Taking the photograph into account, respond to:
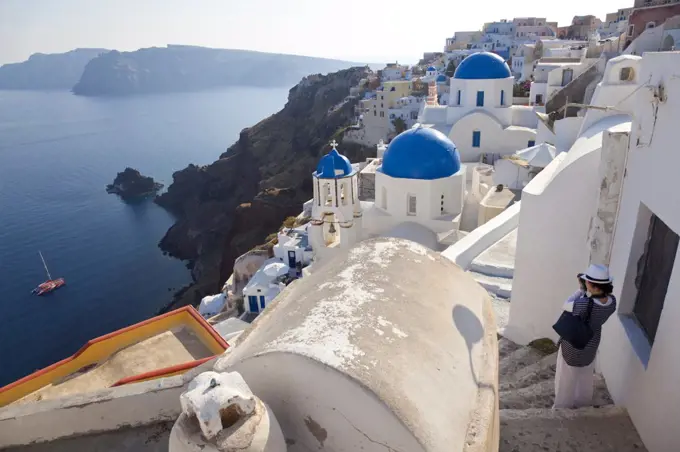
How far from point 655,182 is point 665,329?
3.11 feet

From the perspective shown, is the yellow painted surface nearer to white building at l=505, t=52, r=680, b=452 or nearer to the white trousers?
the white trousers

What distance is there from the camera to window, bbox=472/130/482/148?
67.2ft

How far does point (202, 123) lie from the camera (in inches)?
4845

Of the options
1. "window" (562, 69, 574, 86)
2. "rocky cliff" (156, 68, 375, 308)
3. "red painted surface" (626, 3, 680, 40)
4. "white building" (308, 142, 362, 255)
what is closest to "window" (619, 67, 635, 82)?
"white building" (308, 142, 362, 255)

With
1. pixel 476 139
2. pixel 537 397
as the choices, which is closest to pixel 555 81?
pixel 476 139

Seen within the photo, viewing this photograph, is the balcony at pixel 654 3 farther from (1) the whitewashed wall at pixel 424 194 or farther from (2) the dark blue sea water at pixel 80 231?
(2) the dark blue sea water at pixel 80 231

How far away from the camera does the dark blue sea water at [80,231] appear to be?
31.1m

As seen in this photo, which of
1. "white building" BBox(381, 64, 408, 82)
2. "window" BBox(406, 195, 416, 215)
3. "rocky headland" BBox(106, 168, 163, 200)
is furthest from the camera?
"rocky headland" BBox(106, 168, 163, 200)

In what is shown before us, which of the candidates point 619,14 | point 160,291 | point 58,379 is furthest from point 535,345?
point 619,14

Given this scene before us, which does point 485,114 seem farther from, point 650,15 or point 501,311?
point 501,311

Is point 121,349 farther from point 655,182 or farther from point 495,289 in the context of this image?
point 655,182

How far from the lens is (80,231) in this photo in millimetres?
48062

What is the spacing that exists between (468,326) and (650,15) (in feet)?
98.8

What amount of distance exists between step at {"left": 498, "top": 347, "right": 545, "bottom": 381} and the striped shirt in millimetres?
1502
